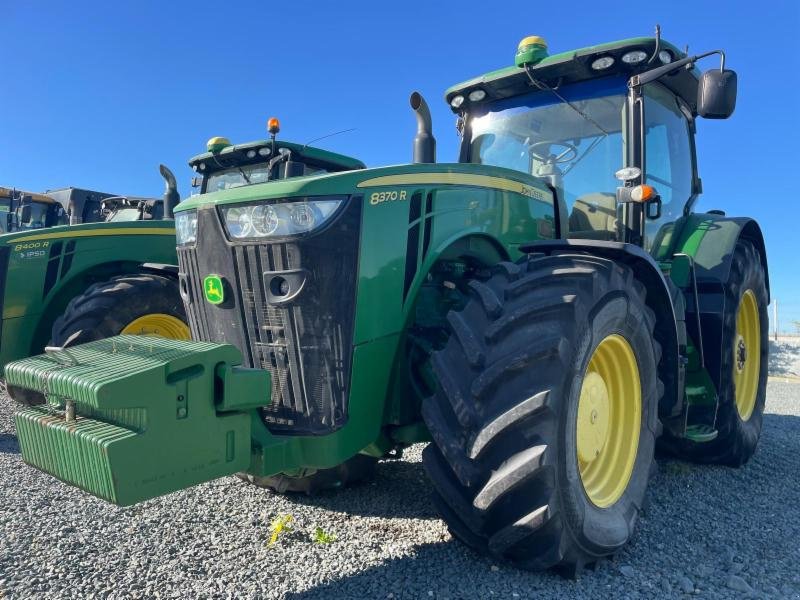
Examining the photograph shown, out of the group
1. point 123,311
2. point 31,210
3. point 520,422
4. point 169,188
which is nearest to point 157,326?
point 123,311

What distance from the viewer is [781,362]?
457 inches

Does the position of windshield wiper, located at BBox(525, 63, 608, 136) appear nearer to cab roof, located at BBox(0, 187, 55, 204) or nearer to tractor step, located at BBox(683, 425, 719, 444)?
tractor step, located at BBox(683, 425, 719, 444)

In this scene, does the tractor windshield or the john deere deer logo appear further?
the tractor windshield

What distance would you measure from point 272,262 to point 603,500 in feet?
5.41

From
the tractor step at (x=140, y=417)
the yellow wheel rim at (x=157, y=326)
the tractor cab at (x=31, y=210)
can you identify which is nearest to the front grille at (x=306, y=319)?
the tractor step at (x=140, y=417)

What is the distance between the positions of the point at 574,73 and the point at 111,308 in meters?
3.52

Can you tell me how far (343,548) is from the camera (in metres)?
2.49

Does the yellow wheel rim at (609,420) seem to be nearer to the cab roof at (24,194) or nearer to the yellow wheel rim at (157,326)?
the yellow wheel rim at (157,326)

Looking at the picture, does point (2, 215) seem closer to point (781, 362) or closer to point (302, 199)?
point (302, 199)

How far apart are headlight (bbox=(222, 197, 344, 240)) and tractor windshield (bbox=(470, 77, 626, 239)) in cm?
175

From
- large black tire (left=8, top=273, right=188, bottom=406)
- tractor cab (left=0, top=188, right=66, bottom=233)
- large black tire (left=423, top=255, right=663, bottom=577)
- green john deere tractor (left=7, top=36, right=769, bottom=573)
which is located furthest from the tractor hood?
tractor cab (left=0, top=188, right=66, bottom=233)

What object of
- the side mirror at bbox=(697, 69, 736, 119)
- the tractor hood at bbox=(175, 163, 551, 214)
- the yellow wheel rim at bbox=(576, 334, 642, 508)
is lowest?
the yellow wheel rim at bbox=(576, 334, 642, 508)

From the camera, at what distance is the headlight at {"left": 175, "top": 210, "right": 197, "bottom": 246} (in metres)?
2.50

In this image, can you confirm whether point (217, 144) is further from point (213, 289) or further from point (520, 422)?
point (520, 422)
